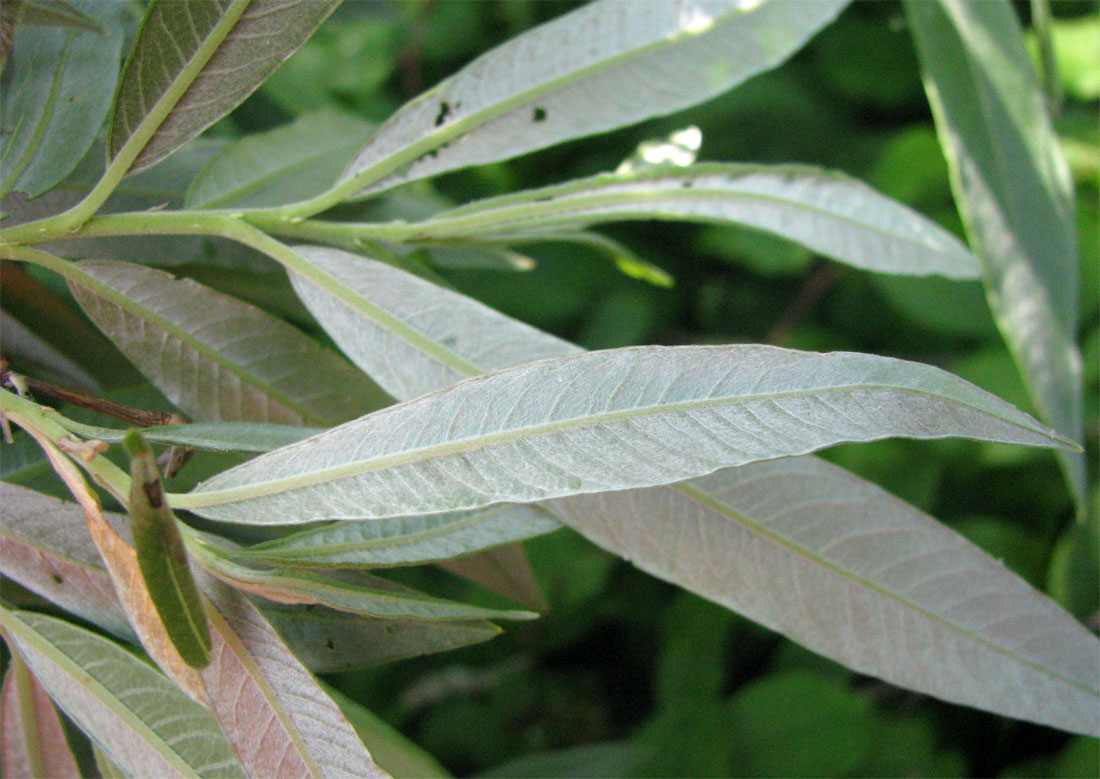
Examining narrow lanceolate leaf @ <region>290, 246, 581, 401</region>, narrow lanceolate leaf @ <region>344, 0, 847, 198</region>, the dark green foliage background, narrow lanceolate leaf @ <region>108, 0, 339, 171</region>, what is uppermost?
narrow lanceolate leaf @ <region>108, 0, 339, 171</region>

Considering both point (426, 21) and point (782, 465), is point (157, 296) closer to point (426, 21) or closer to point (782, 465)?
point (782, 465)

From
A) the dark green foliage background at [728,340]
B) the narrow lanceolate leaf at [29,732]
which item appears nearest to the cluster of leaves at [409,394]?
the narrow lanceolate leaf at [29,732]

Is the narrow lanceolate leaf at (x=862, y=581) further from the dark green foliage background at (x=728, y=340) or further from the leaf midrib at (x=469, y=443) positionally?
the dark green foliage background at (x=728, y=340)

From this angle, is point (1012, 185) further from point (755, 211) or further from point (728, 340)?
point (728, 340)

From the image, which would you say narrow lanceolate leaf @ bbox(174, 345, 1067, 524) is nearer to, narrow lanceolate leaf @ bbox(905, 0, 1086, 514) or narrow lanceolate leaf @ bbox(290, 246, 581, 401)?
narrow lanceolate leaf @ bbox(290, 246, 581, 401)

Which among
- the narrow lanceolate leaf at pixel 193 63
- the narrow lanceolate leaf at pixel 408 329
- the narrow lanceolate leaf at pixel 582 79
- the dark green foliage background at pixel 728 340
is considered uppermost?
the narrow lanceolate leaf at pixel 193 63

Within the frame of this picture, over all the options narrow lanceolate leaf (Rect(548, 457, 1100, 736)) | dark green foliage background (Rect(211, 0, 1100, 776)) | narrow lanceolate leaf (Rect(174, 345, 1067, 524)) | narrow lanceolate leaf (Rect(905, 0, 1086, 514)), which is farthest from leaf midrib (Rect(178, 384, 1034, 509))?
dark green foliage background (Rect(211, 0, 1100, 776))

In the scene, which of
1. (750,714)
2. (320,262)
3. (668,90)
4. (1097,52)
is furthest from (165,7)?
(1097,52)

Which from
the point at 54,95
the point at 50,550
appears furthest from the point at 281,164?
the point at 50,550
